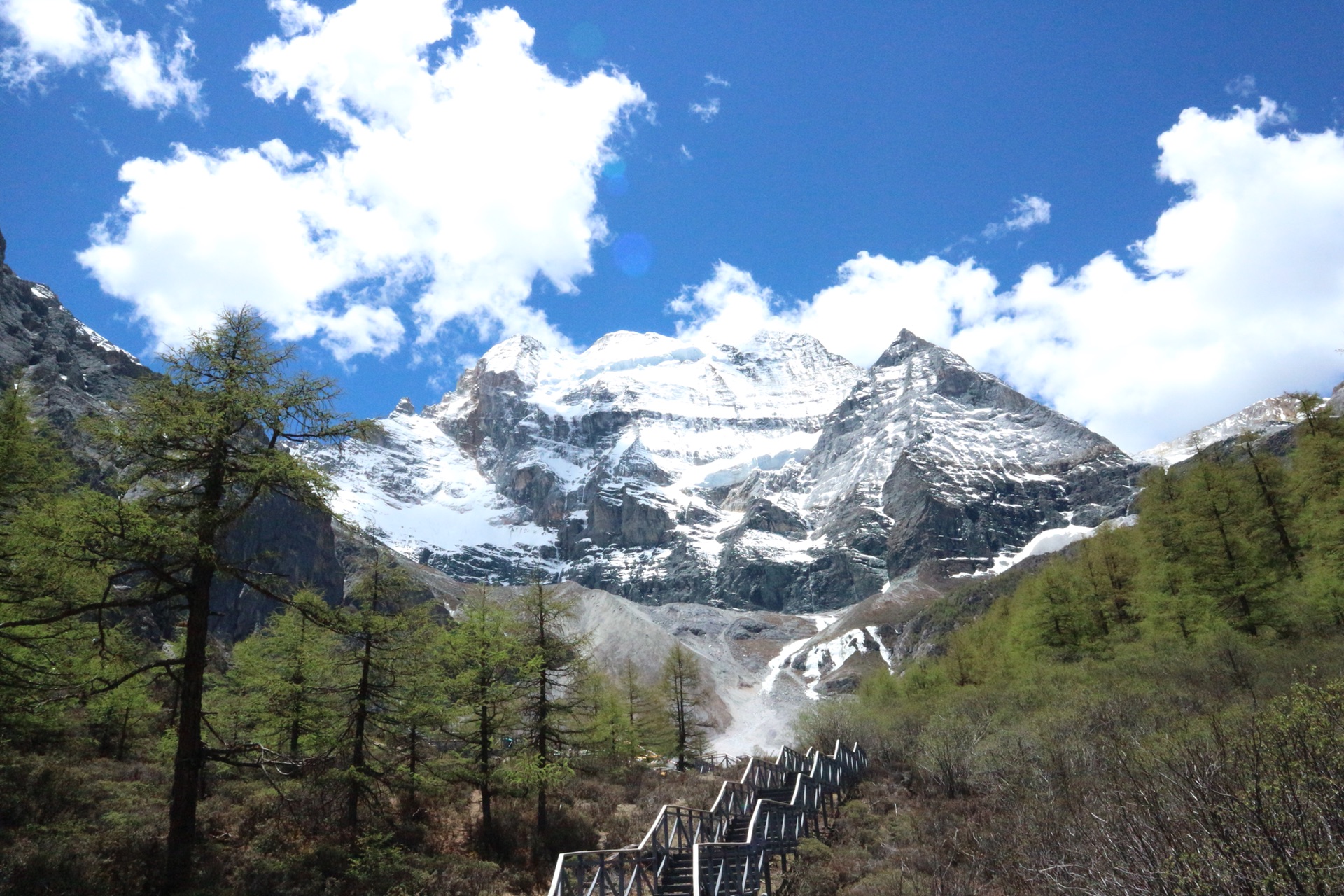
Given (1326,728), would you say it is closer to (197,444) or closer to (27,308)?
(197,444)

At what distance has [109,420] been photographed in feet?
36.7

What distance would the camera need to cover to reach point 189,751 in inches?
441

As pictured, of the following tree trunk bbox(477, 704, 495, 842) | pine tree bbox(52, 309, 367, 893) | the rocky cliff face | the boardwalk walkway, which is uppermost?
the rocky cliff face

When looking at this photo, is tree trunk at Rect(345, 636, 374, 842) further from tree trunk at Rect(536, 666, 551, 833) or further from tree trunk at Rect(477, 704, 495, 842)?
tree trunk at Rect(536, 666, 551, 833)

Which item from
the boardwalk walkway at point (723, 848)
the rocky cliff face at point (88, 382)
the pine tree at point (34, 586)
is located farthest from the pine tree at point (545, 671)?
the rocky cliff face at point (88, 382)

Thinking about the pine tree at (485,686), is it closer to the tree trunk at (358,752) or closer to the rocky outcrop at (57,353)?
the tree trunk at (358,752)

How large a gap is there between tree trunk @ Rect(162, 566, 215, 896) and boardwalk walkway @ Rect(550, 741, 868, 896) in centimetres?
565

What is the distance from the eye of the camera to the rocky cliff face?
297ft

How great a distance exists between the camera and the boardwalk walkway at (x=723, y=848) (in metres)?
14.0

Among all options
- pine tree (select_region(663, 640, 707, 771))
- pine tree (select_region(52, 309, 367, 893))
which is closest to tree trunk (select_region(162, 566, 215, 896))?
pine tree (select_region(52, 309, 367, 893))

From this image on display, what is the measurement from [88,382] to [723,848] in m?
139

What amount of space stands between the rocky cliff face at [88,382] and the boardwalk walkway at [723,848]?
3247 inches

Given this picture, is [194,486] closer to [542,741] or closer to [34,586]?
[34,586]

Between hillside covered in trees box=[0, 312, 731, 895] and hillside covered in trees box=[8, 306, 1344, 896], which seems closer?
hillside covered in trees box=[8, 306, 1344, 896]
